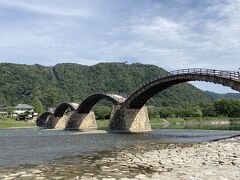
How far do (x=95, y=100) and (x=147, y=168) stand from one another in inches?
2661

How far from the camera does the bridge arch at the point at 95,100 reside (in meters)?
70.6

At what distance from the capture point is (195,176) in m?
17.6

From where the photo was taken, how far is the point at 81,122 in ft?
301

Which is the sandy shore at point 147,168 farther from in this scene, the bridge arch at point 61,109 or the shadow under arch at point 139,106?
the bridge arch at point 61,109

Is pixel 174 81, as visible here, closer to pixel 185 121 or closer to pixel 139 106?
pixel 139 106

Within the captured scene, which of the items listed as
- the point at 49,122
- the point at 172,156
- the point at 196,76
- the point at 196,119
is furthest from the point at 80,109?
the point at 172,156

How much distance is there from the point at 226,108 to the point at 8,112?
88.8 meters

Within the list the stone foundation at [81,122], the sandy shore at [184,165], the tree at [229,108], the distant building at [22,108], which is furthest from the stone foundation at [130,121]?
the distant building at [22,108]

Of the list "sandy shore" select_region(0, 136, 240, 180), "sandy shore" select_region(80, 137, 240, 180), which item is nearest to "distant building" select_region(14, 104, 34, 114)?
"sandy shore" select_region(0, 136, 240, 180)

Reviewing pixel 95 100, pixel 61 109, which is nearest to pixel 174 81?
pixel 95 100

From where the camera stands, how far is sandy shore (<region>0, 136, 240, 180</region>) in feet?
60.6

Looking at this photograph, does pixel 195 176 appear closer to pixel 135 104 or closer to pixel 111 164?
pixel 111 164

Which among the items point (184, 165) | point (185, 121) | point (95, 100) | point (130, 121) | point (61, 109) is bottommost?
point (185, 121)

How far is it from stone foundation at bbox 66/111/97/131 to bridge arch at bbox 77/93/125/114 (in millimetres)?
1301
